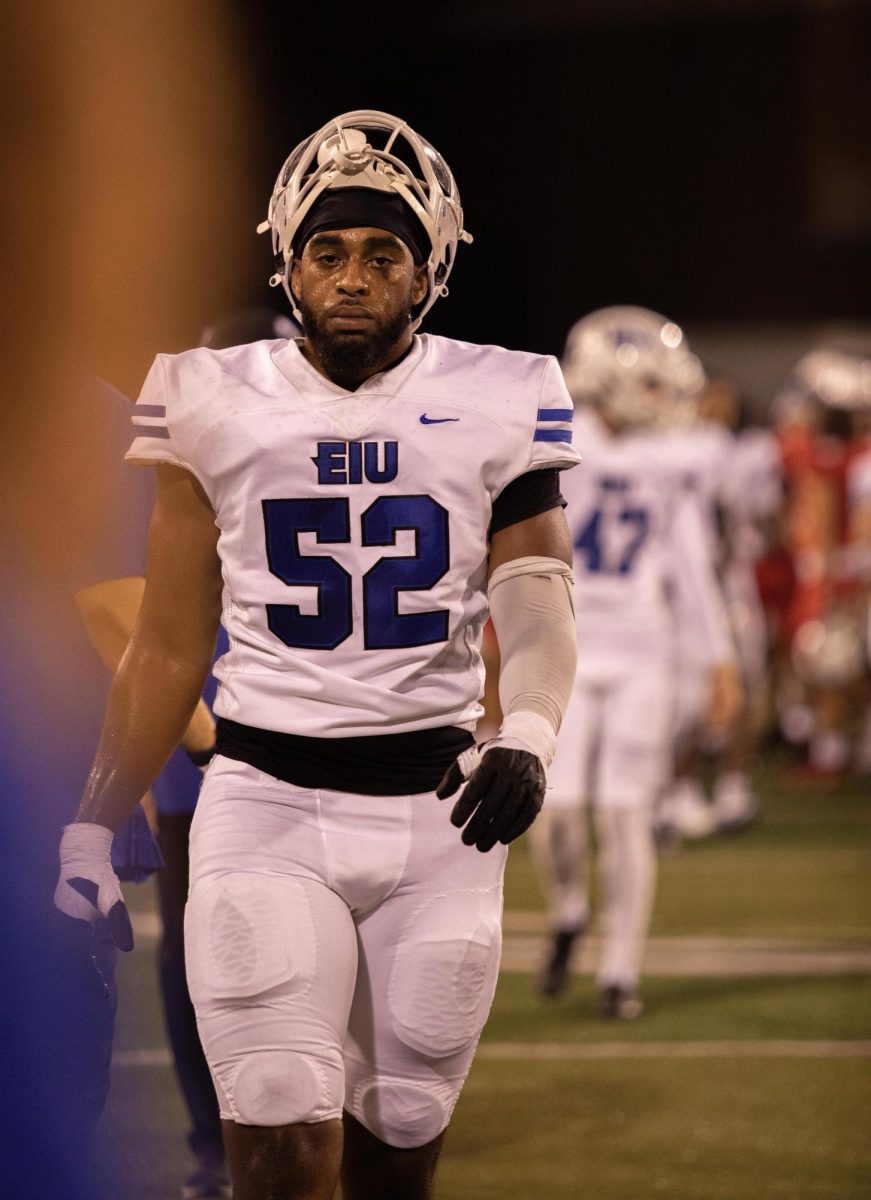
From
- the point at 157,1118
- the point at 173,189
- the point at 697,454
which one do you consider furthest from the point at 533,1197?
the point at 173,189

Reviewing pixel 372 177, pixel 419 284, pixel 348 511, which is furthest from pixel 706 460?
pixel 348 511

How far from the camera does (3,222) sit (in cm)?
378

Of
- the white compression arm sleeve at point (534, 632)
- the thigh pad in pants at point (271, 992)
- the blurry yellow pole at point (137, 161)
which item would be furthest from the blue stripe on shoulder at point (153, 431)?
the blurry yellow pole at point (137, 161)

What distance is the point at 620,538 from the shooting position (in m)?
→ 6.86

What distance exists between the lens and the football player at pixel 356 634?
2.98 meters

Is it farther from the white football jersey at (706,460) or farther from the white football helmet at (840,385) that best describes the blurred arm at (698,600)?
the white football helmet at (840,385)

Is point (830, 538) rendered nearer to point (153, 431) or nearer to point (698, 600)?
point (698, 600)

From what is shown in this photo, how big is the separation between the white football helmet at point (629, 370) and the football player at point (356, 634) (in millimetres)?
3866

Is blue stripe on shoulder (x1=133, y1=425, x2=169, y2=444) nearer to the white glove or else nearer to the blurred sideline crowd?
the white glove

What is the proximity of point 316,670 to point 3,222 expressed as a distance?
4.30ft

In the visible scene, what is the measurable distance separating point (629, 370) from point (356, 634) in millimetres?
4204

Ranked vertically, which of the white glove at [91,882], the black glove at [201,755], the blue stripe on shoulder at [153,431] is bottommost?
the black glove at [201,755]

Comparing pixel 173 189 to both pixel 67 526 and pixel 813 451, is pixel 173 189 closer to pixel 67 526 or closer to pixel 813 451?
pixel 813 451

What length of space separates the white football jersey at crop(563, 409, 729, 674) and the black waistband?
3704mm
